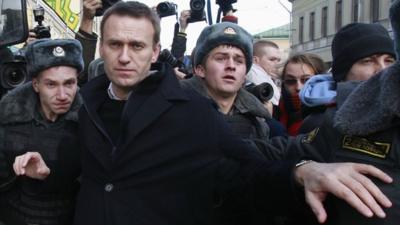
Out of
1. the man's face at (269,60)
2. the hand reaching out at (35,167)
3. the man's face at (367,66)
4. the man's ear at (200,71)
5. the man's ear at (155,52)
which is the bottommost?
the hand reaching out at (35,167)

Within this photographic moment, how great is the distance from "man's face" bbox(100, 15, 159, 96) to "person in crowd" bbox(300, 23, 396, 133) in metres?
0.80

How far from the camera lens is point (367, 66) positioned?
7.67ft

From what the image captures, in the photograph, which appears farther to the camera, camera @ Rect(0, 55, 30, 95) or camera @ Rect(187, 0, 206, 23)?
camera @ Rect(187, 0, 206, 23)

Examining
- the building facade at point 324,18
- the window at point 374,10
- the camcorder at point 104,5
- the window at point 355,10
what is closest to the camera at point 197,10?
the camcorder at point 104,5

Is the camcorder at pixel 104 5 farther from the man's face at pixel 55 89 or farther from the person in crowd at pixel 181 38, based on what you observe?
the person in crowd at pixel 181 38

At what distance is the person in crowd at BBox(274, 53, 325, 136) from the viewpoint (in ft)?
11.5

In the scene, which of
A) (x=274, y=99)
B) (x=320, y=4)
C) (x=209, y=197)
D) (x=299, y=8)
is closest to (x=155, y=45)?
(x=209, y=197)

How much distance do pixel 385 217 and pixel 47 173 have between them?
5.05 feet

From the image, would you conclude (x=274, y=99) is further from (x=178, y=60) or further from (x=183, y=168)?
(x=183, y=168)

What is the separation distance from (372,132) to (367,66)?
1044 mm

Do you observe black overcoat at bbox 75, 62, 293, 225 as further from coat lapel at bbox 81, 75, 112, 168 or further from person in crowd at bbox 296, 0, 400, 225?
person in crowd at bbox 296, 0, 400, 225

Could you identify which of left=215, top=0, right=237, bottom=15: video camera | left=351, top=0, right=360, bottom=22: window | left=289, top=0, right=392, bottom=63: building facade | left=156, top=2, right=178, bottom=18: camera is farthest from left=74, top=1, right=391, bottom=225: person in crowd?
left=351, top=0, right=360, bottom=22: window

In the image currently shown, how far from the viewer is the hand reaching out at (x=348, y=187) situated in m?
1.24

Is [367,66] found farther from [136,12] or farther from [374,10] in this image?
[374,10]
